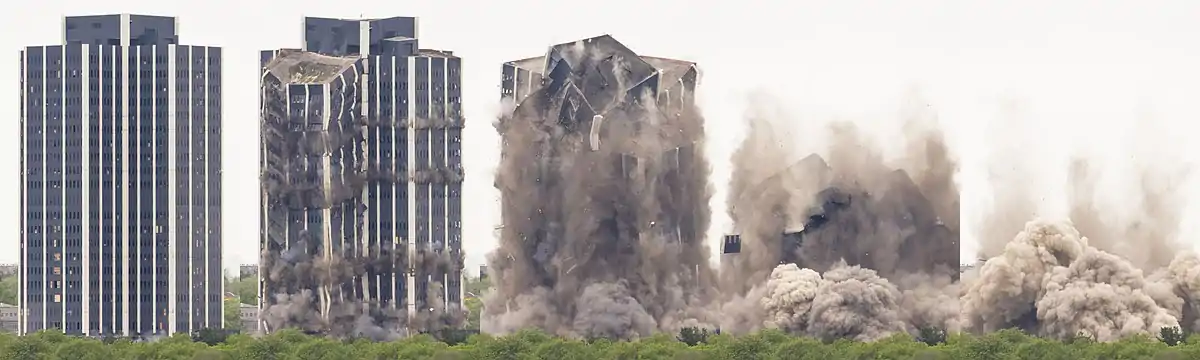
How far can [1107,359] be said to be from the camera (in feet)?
589

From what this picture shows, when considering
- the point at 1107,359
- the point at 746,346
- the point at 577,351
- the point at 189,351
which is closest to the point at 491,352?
the point at 577,351

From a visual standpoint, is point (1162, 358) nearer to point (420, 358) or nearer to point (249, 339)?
point (420, 358)

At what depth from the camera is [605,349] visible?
17775cm

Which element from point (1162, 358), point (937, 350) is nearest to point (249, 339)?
point (937, 350)

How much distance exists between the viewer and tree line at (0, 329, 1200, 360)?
561ft

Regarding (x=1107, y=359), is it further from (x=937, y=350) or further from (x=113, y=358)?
(x=113, y=358)

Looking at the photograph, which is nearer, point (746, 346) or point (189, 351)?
point (746, 346)

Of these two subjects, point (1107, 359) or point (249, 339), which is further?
point (249, 339)

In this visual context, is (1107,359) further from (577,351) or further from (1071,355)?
(577,351)

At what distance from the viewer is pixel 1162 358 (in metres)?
178

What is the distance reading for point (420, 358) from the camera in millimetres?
179375

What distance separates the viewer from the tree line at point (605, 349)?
6737 inches

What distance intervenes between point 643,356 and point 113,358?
37.1 m

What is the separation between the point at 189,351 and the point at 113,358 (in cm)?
555
